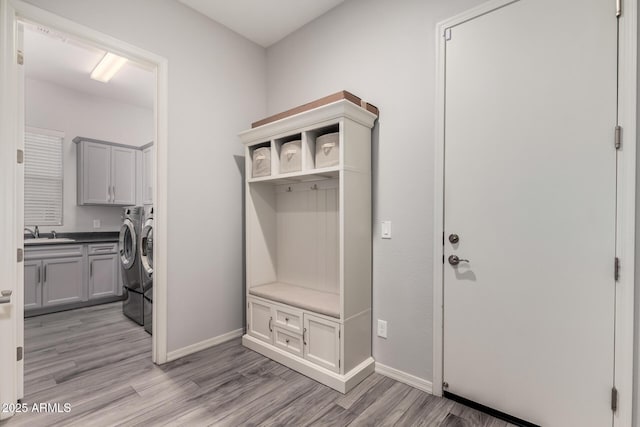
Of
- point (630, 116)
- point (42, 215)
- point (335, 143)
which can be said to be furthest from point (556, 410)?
point (42, 215)

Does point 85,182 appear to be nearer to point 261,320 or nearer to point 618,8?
point 261,320

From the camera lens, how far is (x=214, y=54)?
9.32ft

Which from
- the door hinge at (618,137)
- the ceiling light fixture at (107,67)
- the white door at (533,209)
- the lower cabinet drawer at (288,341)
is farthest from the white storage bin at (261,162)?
the door hinge at (618,137)

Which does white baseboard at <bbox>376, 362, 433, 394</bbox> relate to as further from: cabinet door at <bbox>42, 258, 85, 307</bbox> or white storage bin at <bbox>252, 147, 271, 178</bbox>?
cabinet door at <bbox>42, 258, 85, 307</bbox>

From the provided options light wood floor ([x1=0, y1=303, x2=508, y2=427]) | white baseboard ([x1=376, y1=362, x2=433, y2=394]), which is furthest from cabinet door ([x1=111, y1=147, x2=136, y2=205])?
white baseboard ([x1=376, y1=362, x2=433, y2=394])

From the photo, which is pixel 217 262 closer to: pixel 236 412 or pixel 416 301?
pixel 236 412

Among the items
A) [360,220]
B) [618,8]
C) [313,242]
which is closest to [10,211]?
[313,242]

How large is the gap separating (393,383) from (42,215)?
16.4 ft

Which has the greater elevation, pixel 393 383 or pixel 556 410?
pixel 556 410

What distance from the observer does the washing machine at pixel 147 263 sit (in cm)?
315

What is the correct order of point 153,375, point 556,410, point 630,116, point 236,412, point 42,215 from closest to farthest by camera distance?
point 630,116, point 556,410, point 236,412, point 153,375, point 42,215

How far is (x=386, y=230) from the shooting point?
2316 millimetres

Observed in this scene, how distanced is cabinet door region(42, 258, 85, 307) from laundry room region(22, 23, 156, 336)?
10 millimetres

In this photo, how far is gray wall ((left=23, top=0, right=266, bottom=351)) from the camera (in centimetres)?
249
